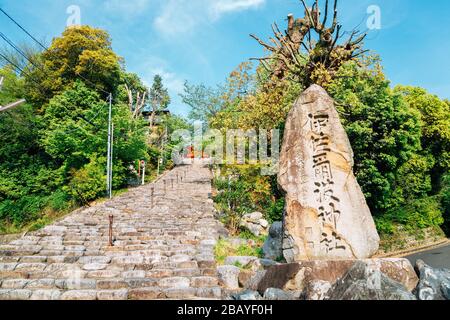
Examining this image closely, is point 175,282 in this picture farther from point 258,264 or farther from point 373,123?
point 373,123

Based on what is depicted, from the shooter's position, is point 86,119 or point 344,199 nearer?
point 344,199

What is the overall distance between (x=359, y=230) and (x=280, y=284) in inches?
70.3

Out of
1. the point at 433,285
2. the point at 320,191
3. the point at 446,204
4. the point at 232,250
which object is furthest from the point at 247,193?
the point at 446,204

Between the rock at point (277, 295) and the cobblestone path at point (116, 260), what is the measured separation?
84 centimetres

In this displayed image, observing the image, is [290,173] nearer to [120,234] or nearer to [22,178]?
[120,234]

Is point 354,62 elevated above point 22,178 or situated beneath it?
elevated above

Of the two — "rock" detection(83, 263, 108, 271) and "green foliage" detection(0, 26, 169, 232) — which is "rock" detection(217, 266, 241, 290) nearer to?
"rock" detection(83, 263, 108, 271)

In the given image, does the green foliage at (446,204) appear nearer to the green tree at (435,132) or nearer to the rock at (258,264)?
the green tree at (435,132)

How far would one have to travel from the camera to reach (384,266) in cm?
499

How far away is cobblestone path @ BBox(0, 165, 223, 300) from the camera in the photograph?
5.43 metres

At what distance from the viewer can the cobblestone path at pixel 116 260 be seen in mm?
5432
